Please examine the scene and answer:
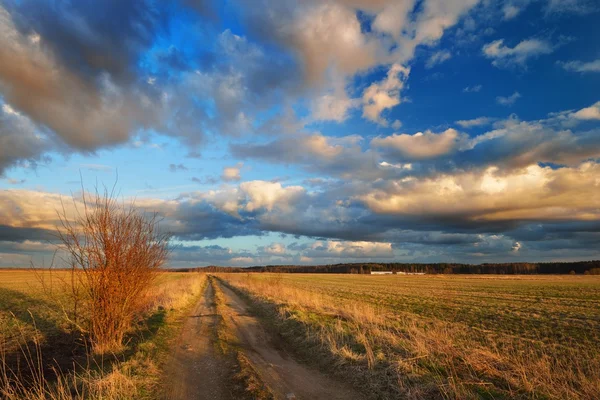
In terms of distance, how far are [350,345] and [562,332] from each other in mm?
14027

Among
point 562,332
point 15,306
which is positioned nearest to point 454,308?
point 562,332

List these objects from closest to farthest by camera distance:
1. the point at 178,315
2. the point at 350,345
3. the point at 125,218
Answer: the point at 350,345 → the point at 125,218 → the point at 178,315

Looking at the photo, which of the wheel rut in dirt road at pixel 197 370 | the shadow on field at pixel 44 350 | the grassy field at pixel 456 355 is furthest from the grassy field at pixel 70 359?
the grassy field at pixel 456 355

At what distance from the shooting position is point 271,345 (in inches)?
508

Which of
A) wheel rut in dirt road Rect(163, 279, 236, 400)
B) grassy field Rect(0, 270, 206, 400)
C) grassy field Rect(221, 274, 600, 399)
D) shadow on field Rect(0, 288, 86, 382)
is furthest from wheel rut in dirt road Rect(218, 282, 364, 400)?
shadow on field Rect(0, 288, 86, 382)

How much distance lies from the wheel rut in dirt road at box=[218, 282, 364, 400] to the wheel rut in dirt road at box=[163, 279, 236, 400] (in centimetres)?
98

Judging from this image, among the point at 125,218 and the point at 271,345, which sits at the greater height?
the point at 125,218

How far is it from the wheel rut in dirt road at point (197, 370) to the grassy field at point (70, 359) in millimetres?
432

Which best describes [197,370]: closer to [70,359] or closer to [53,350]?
[70,359]

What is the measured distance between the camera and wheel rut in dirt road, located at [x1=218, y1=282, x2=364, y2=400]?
7.71m

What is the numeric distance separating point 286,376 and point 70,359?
7.55 meters

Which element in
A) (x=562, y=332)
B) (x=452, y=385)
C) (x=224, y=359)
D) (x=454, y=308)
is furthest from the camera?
(x=454, y=308)

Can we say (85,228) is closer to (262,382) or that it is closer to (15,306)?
(262,382)

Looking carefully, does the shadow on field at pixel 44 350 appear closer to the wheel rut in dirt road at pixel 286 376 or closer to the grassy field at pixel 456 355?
the wheel rut in dirt road at pixel 286 376
